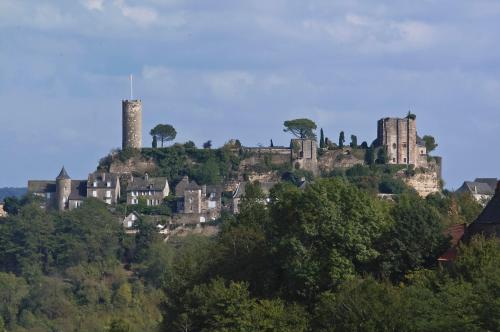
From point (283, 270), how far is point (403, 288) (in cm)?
562

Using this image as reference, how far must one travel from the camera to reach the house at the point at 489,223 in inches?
2231

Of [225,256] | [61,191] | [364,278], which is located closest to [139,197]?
[61,191]

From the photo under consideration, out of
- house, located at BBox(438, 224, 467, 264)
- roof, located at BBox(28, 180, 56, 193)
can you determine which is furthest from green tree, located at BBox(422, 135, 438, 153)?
house, located at BBox(438, 224, 467, 264)

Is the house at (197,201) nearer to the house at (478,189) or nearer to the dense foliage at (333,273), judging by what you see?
the house at (478,189)

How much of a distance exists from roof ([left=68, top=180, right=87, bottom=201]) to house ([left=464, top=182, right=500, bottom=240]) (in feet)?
213

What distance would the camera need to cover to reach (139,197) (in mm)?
118500

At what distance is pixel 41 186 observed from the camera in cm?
12438

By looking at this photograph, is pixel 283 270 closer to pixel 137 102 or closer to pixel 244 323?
pixel 244 323

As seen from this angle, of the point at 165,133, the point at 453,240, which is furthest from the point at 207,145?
the point at 453,240

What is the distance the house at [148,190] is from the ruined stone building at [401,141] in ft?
49.5

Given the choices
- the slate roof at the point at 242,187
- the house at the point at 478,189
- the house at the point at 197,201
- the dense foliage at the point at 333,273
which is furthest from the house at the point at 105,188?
the dense foliage at the point at 333,273

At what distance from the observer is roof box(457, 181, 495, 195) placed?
117375 millimetres

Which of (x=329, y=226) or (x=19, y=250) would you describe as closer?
(x=329, y=226)

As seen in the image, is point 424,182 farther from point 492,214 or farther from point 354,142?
point 492,214
